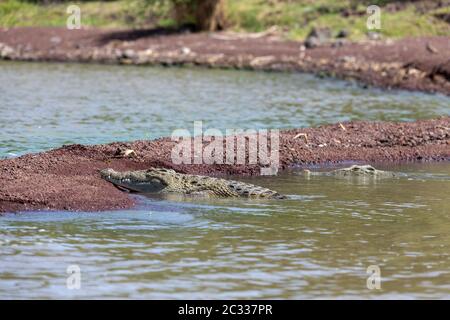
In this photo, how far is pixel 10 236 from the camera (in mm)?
13219

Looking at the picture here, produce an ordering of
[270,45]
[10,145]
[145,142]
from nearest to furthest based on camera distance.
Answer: [145,142] < [10,145] < [270,45]

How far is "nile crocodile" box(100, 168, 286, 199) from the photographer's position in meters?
16.2

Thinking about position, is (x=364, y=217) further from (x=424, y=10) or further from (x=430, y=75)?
(x=424, y=10)

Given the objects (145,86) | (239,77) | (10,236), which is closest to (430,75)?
(239,77)

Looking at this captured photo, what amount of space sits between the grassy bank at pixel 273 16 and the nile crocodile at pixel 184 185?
89.2 feet

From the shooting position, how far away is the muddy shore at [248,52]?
3653cm

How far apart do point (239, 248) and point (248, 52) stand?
3011 centimetres

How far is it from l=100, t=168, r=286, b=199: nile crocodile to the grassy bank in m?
27.2

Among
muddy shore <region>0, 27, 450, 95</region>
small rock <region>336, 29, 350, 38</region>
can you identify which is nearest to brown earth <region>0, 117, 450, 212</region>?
muddy shore <region>0, 27, 450, 95</region>

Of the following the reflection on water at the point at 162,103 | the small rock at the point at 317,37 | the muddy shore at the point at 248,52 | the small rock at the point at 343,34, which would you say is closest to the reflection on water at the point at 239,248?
Result: the reflection on water at the point at 162,103

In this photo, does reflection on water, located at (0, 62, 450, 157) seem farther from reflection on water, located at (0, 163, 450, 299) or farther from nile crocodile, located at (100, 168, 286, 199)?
reflection on water, located at (0, 163, 450, 299)

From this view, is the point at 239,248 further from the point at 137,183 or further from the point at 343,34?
the point at 343,34

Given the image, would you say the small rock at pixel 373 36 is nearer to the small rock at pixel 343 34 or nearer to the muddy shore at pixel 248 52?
→ the muddy shore at pixel 248 52

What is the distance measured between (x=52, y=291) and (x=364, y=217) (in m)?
5.73
